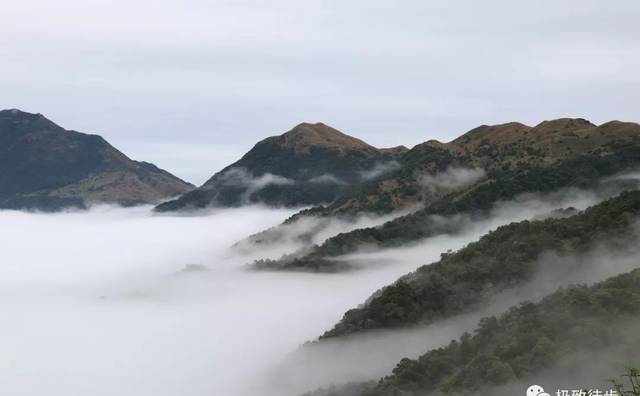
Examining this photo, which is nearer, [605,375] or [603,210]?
[605,375]

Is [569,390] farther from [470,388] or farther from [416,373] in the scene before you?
[416,373]

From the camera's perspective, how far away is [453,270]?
649ft

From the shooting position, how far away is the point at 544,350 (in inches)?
4545

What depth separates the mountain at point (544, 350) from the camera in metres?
110

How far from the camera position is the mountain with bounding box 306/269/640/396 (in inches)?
4331

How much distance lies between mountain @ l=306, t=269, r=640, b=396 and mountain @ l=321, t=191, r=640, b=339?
122 feet

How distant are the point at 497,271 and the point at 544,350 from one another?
240 feet

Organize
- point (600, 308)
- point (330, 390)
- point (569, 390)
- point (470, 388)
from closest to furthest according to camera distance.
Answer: point (569, 390) < point (470, 388) < point (600, 308) < point (330, 390)

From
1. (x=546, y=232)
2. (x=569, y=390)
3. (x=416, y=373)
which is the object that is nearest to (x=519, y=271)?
(x=546, y=232)

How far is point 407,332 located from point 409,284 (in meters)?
17.3
